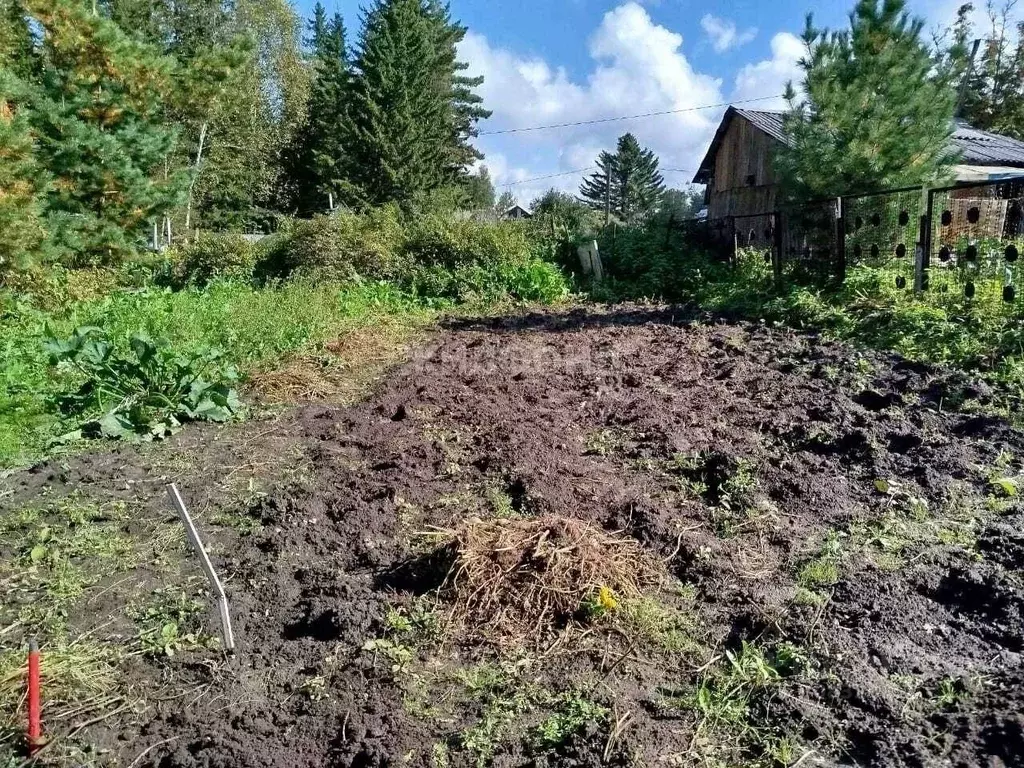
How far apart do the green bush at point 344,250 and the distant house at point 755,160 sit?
934 cm

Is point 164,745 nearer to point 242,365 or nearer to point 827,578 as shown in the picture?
point 827,578

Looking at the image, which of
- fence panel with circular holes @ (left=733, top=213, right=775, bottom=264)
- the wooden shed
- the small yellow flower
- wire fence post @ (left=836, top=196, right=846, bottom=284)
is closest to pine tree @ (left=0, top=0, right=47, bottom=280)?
the small yellow flower

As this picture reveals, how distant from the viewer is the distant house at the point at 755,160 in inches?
709

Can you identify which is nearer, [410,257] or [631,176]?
[410,257]

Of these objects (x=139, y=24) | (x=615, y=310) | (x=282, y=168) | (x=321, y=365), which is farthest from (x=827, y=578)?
(x=282, y=168)

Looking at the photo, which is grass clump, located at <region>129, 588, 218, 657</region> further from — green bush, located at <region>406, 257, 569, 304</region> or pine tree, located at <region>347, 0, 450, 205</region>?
pine tree, located at <region>347, 0, 450, 205</region>

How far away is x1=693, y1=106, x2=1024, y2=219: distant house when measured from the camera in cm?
1800

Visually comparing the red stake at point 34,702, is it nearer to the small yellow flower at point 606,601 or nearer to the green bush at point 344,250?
the small yellow flower at point 606,601

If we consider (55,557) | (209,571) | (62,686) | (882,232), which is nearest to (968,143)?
(882,232)

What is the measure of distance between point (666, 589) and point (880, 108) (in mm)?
9923

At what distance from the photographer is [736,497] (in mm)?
3824

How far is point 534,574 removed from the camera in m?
2.92

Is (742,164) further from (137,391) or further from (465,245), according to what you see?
(137,391)

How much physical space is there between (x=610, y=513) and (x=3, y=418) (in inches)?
185
